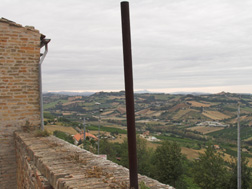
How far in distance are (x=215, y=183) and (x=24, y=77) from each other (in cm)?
2090

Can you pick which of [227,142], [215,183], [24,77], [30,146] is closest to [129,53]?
[30,146]

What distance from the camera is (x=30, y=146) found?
4.10 metres

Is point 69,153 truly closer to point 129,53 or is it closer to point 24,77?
point 129,53

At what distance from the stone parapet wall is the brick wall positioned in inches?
71.4

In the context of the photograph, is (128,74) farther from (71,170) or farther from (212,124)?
(212,124)

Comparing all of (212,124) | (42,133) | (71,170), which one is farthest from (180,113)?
(71,170)

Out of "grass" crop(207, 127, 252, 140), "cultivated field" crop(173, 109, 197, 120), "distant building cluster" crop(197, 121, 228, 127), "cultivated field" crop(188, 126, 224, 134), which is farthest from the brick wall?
"cultivated field" crop(173, 109, 197, 120)

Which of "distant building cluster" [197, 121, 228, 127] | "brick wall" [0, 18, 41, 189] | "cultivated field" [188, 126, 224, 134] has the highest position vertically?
"brick wall" [0, 18, 41, 189]

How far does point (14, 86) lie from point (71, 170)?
3686 mm

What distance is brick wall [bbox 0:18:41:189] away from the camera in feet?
18.2

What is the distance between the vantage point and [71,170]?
2.74m

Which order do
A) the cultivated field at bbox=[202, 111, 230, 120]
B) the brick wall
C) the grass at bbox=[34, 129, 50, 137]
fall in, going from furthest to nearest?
the cultivated field at bbox=[202, 111, 230, 120] → the brick wall → the grass at bbox=[34, 129, 50, 137]

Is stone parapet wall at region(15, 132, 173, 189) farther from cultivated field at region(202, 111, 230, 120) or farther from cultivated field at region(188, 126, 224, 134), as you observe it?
cultivated field at region(202, 111, 230, 120)

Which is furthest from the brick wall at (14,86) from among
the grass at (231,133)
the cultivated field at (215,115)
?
the cultivated field at (215,115)
